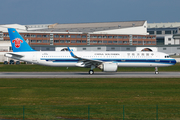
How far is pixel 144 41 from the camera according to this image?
154000 millimetres

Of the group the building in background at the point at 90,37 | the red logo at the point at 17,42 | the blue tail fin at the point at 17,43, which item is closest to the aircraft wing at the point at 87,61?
the blue tail fin at the point at 17,43

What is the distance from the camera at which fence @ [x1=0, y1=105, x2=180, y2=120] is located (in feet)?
58.6

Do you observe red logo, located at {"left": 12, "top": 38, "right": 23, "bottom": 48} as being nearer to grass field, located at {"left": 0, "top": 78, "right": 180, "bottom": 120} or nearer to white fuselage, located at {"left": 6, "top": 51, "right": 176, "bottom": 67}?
white fuselage, located at {"left": 6, "top": 51, "right": 176, "bottom": 67}

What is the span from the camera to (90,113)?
19.0m

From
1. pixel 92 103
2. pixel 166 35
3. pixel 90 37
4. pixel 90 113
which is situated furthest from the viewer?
pixel 166 35

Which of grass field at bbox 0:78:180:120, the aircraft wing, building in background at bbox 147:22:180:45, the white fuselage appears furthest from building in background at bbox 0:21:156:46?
grass field at bbox 0:78:180:120

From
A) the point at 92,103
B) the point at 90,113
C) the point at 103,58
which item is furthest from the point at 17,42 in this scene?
the point at 90,113

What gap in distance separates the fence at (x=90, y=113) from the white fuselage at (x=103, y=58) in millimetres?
27904

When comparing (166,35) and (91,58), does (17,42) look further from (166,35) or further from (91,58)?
(166,35)

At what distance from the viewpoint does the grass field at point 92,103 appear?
60.5 feet

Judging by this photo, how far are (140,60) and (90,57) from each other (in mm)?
9482

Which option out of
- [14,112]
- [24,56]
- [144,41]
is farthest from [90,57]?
[144,41]

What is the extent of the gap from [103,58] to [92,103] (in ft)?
87.4

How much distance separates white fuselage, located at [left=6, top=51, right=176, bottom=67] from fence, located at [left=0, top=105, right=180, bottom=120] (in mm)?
27904
